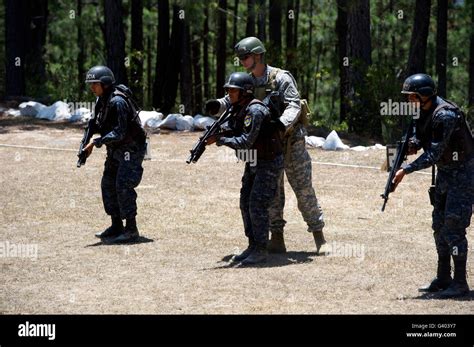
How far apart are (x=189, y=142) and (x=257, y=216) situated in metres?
8.70

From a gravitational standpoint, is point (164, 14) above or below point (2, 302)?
above

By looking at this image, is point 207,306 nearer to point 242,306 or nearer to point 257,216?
point 242,306

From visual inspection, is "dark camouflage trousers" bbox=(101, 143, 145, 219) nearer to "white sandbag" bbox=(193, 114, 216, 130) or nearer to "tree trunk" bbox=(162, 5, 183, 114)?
"white sandbag" bbox=(193, 114, 216, 130)

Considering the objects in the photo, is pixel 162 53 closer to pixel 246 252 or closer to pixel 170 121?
pixel 170 121

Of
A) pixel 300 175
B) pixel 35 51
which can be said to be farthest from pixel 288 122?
pixel 35 51

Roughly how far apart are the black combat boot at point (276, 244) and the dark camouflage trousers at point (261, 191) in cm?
59

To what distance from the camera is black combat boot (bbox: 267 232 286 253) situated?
9.60m

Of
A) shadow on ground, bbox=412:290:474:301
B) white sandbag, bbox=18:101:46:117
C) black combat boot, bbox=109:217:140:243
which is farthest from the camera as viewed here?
white sandbag, bbox=18:101:46:117

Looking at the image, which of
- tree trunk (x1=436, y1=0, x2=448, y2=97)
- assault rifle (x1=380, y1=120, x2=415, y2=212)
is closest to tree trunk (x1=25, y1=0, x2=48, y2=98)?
tree trunk (x1=436, y1=0, x2=448, y2=97)

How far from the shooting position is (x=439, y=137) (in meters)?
7.59

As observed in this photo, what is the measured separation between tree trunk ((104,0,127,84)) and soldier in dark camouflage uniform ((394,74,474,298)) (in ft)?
46.3

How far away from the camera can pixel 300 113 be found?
9.12m

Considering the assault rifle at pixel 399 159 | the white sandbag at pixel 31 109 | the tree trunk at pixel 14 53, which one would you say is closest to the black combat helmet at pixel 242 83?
the assault rifle at pixel 399 159
